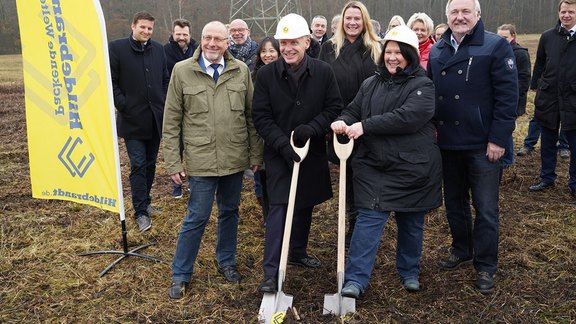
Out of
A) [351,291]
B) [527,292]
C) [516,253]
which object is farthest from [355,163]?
[516,253]

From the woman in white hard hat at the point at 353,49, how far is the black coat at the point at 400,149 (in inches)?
28.0

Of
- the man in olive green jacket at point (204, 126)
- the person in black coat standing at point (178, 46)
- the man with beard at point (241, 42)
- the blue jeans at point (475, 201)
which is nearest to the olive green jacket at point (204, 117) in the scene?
the man in olive green jacket at point (204, 126)

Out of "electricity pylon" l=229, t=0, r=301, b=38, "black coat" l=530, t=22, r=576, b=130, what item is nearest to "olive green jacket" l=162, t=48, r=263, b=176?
"black coat" l=530, t=22, r=576, b=130

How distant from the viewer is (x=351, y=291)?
3756mm

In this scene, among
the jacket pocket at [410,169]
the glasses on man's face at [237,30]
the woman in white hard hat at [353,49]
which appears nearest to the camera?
the jacket pocket at [410,169]

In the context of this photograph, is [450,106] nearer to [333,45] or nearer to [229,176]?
[333,45]

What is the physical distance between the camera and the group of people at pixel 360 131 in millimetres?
3910

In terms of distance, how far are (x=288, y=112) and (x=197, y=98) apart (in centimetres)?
76

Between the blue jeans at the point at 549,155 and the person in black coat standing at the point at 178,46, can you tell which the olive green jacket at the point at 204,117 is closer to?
the person in black coat standing at the point at 178,46

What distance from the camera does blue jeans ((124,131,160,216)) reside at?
582 centimetres

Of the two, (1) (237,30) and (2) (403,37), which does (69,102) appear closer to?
(1) (237,30)

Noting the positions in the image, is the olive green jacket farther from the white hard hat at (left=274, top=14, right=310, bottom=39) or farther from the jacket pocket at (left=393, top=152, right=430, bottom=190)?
the jacket pocket at (left=393, top=152, right=430, bottom=190)

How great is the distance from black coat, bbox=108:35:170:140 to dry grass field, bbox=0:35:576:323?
46.6 inches

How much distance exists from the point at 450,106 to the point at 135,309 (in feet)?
9.95
